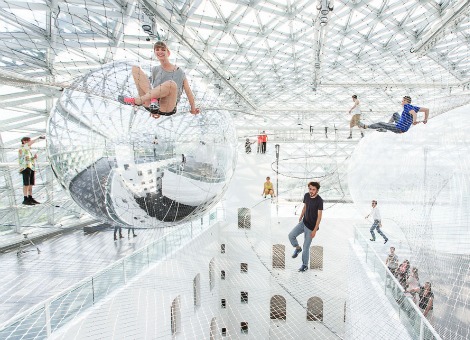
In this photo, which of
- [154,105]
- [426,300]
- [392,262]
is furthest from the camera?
[392,262]

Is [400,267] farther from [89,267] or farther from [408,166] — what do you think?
[89,267]

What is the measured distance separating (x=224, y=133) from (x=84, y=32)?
3.70 metres

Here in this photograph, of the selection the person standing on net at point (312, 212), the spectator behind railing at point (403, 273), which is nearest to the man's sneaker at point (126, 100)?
the person standing on net at point (312, 212)

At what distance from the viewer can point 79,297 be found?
9.59 ft

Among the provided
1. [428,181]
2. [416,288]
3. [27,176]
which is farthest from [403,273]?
[27,176]

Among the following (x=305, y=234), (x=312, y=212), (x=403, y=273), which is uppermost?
(x=312, y=212)

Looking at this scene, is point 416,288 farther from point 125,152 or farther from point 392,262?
point 125,152

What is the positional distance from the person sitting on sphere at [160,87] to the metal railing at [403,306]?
7.76ft

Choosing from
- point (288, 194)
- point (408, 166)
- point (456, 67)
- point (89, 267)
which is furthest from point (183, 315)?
point (456, 67)

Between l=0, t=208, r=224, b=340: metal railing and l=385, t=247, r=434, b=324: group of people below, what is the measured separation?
2.93 metres

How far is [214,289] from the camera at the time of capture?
758 cm

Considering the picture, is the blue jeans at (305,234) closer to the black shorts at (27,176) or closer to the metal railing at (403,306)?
the metal railing at (403,306)

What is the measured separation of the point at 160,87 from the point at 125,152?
0.30 metres

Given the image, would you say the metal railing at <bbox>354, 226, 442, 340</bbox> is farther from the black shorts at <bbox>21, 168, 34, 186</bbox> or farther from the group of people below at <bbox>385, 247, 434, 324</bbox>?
the black shorts at <bbox>21, 168, 34, 186</bbox>
